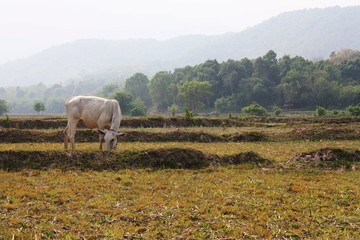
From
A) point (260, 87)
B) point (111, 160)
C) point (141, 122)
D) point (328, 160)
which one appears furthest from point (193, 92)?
point (111, 160)

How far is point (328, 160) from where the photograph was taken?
56.4 ft

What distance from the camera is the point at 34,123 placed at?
36531 mm

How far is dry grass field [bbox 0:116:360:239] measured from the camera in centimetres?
868

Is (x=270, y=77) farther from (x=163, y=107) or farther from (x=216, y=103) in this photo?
(x=163, y=107)

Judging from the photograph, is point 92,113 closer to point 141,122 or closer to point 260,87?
point 141,122

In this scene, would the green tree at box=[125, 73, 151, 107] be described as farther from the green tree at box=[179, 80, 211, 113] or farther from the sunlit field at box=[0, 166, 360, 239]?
the sunlit field at box=[0, 166, 360, 239]

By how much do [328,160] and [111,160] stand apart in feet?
31.5

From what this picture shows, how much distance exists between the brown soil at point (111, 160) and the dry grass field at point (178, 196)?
0.04 m

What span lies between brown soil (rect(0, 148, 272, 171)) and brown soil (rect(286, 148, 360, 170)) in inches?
53.8

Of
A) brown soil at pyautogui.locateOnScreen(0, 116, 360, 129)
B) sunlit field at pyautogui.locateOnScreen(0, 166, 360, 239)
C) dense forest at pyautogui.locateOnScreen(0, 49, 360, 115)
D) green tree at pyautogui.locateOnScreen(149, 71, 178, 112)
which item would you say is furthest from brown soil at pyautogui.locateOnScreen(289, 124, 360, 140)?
green tree at pyautogui.locateOnScreen(149, 71, 178, 112)

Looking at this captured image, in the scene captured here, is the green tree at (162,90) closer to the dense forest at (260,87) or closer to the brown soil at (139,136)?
the dense forest at (260,87)

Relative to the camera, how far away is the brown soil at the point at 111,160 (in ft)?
51.2

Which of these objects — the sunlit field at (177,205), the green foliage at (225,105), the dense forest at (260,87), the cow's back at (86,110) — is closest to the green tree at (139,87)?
the dense forest at (260,87)

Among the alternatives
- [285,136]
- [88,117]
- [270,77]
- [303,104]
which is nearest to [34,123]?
[88,117]
